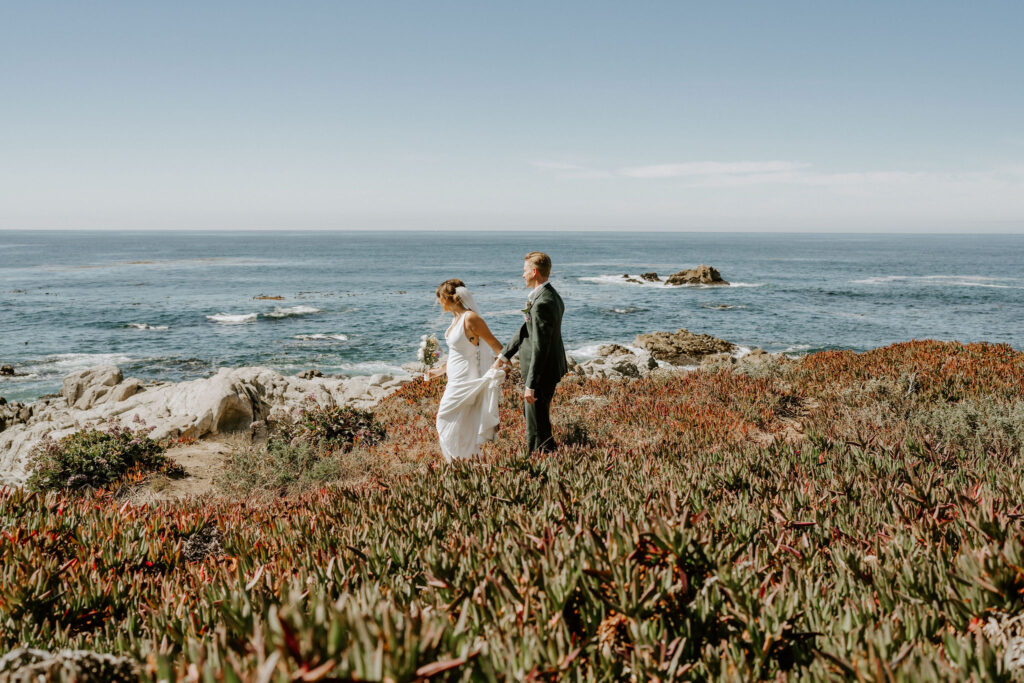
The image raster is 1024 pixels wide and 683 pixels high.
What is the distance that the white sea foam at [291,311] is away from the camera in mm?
38875

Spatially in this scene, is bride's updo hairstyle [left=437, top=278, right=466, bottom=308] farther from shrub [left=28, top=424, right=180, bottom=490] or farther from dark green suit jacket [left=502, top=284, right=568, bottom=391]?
shrub [left=28, top=424, right=180, bottom=490]

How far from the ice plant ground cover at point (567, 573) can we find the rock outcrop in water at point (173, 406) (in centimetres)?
693

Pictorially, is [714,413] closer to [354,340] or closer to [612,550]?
[612,550]

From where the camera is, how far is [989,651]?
155 cm

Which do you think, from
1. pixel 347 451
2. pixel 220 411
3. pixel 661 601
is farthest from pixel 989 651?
pixel 220 411

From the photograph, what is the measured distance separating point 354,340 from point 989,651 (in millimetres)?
31318

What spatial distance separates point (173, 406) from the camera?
1213 centimetres

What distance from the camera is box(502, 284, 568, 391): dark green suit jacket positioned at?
619cm

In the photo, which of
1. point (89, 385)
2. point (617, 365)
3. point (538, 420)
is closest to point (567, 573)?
point (538, 420)

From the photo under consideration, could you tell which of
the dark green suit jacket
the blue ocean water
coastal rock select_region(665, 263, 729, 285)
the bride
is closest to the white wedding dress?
the bride

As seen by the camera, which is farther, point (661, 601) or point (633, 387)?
point (633, 387)

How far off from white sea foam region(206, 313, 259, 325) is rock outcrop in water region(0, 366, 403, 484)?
722 inches

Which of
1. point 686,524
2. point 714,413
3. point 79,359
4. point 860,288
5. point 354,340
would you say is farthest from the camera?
point 860,288

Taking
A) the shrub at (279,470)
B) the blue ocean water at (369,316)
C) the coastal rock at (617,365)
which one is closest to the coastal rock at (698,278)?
the blue ocean water at (369,316)
